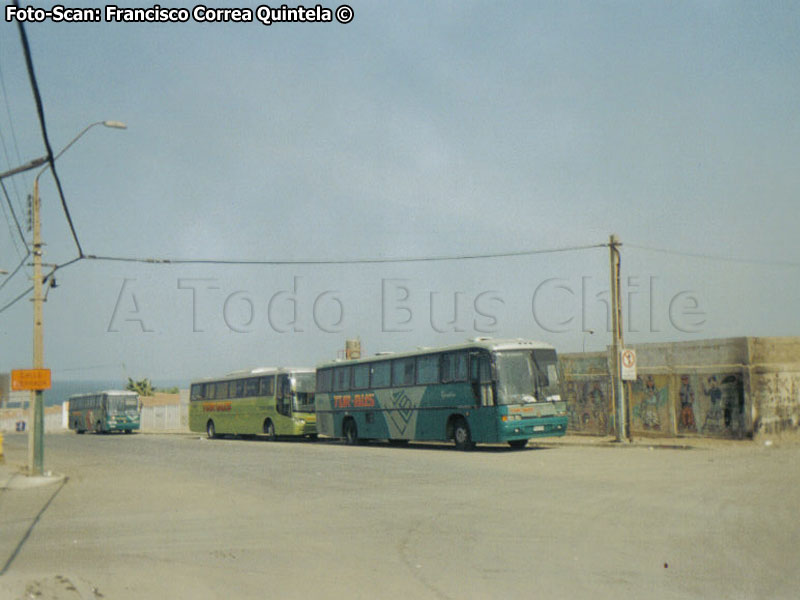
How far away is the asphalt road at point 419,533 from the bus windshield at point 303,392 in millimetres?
15890

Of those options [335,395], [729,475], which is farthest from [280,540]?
[335,395]

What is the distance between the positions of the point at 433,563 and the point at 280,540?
87.2 inches

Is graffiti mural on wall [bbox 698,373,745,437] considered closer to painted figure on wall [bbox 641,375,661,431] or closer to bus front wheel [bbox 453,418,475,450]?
painted figure on wall [bbox 641,375,661,431]

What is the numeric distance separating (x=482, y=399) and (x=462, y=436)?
5.52 ft

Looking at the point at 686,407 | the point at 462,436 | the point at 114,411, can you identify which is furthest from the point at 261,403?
the point at 114,411

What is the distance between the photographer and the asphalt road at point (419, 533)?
Answer: 7305 mm

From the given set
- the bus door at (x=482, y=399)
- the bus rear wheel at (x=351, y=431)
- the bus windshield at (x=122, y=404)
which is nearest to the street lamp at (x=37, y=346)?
the bus door at (x=482, y=399)

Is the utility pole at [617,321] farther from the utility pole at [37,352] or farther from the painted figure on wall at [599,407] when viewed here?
the utility pole at [37,352]

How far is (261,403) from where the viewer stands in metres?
36.0

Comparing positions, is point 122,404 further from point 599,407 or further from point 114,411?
point 599,407

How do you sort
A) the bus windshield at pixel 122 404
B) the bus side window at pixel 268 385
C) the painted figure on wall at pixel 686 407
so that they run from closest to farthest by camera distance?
1. the painted figure on wall at pixel 686 407
2. the bus side window at pixel 268 385
3. the bus windshield at pixel 122 404

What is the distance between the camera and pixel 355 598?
6914 millimetres

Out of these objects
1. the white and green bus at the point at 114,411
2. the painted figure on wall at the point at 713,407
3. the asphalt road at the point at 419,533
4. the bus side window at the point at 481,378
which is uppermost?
the bus side window at the point at 481,378

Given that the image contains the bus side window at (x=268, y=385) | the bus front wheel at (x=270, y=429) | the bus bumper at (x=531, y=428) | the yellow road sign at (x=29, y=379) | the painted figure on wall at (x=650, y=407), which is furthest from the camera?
the bus front wheel at (x=270, y=429)
